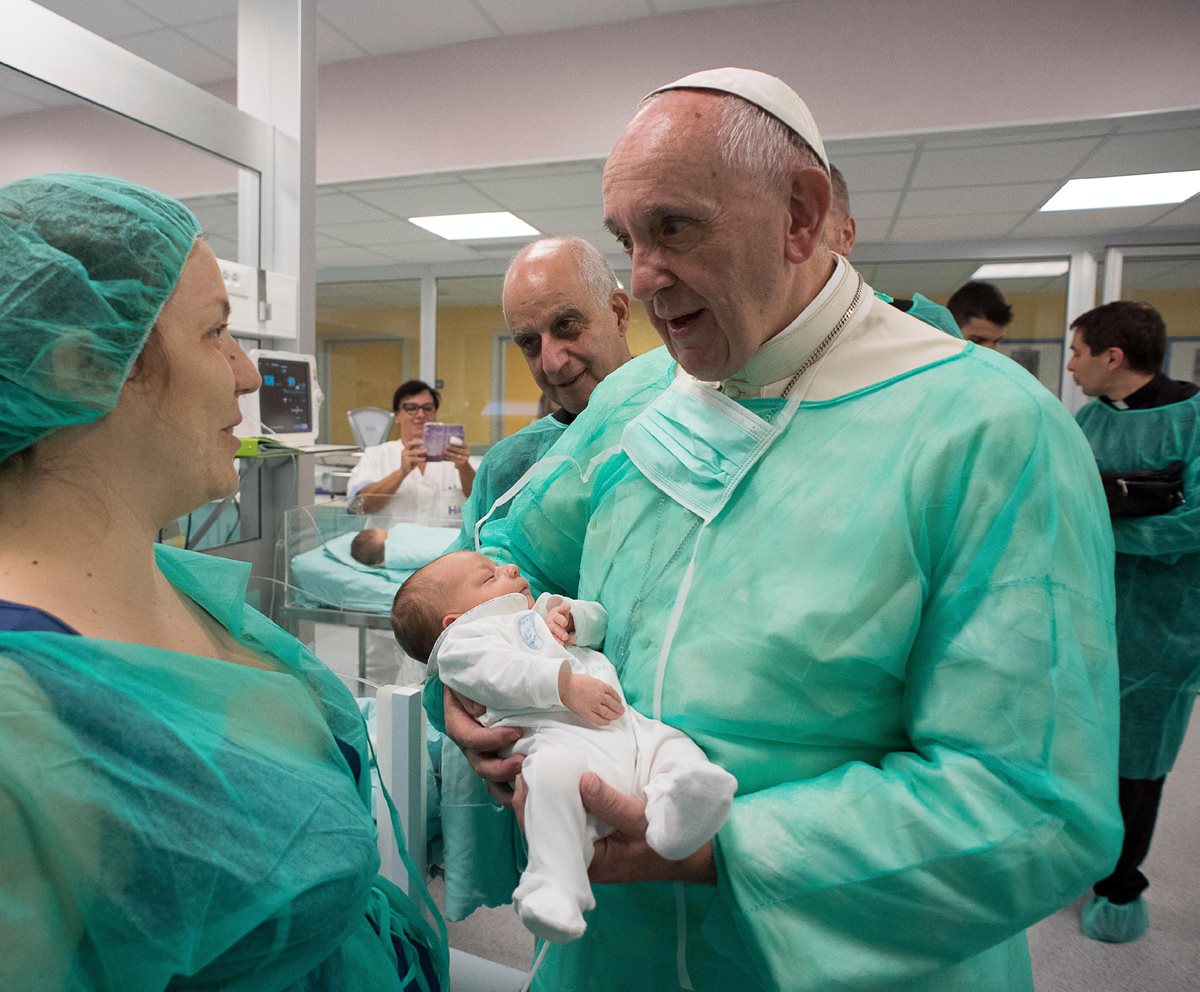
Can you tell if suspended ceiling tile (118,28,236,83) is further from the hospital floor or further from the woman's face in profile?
the hospital floor

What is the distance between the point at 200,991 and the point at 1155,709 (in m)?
2.81

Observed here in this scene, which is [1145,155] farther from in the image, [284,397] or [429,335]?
[429,335]

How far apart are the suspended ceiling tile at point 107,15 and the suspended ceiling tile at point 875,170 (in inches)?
137

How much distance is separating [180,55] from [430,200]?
1530 millimetres

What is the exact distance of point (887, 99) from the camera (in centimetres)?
375

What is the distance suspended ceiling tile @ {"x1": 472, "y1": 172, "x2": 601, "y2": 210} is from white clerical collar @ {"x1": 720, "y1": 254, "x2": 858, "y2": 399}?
3909mm

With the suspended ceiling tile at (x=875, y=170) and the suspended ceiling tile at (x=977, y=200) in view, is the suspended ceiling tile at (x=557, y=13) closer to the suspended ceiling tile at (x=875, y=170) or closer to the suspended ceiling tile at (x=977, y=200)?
the suspended ceiling tile at (x=875, y=170)

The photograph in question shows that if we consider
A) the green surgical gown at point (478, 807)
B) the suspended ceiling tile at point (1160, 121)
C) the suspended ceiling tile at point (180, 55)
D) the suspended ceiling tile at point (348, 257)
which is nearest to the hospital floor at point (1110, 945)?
the green surgical gown at point (478, 807)

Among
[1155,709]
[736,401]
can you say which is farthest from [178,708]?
[1155,709]

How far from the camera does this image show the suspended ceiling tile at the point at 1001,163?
3.99 m

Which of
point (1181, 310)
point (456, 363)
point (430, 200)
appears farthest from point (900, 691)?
point (456, 363)

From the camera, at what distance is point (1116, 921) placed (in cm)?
246

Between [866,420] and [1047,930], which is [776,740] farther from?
[1047,930]

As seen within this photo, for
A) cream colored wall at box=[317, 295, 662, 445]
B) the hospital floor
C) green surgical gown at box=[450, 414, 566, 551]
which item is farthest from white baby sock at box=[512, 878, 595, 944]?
cream colored wall at box=[317, 295, 662, 445]
